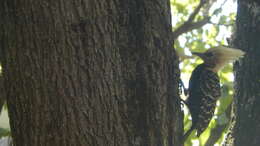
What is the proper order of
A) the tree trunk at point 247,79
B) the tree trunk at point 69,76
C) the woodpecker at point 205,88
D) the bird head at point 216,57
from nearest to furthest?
the tree trunk at point 69,76 → the tree trunk at point 247,79 → the woodpecker at point 205,88 → the bird head at point 216,57

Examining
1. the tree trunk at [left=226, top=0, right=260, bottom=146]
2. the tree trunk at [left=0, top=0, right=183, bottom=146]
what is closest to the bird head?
the tree trunk at [left=226, top=0, right=260, bottom=146]

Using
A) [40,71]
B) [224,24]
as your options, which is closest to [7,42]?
[40,71]

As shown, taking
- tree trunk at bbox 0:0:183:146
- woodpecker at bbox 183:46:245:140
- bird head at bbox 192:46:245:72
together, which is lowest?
woodpecker at bbox 183:46:245:140

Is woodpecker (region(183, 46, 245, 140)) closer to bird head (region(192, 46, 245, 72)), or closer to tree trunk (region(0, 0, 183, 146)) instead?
bird head (region(192, 46, 245, 72))

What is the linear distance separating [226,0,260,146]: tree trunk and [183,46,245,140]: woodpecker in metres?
0.49

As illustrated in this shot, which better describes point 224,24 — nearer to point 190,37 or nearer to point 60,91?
point 190,37

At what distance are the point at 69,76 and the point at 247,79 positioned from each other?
2474 millimetres

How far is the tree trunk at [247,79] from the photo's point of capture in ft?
13.5

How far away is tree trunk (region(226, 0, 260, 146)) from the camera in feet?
13.5

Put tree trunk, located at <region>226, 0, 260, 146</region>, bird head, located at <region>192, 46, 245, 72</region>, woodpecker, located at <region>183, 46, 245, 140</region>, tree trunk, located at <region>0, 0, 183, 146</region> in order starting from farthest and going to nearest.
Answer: bird head, located at <region>192, 46, 245, 72</region> < woodpecker, located at <region>183, 46, 245, 140</region> < tree trunk, located at <region>226, 0, 260, 146</region> < tree trunk, located at <region>0, 0, 183, 146</region>

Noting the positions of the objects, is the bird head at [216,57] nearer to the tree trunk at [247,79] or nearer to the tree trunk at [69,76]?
the tree trunk at [247,79]

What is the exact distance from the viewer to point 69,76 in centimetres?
226

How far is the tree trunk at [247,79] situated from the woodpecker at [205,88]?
486 mm

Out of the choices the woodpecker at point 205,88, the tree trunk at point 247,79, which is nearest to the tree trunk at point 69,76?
the tree trunk at point 247,79
